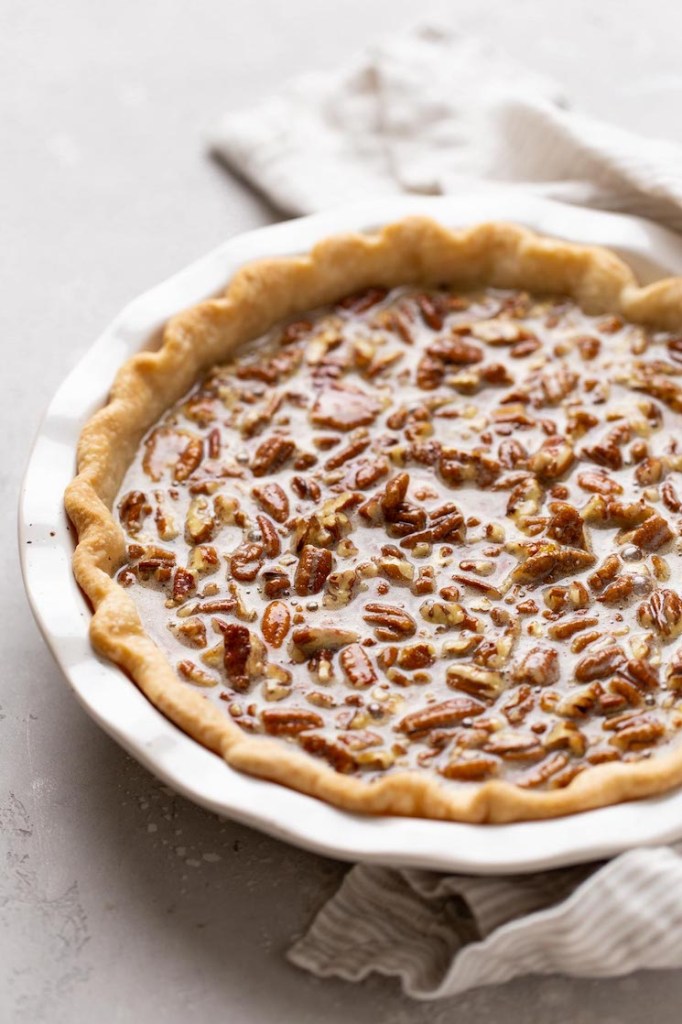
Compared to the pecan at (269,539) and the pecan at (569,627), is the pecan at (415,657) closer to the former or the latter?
the pecan at (569,627)

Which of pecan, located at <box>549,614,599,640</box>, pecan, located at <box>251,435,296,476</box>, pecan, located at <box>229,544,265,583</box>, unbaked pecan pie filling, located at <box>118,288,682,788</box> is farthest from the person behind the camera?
pecan, located at <box>251,435,296,476</box>

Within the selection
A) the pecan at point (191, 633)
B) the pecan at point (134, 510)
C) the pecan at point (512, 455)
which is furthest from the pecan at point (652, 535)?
the pecan at point (134, 510)

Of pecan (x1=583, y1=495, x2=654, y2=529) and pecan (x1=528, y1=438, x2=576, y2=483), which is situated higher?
pecan (x1=528, y1=438, x2=576, y2=483)

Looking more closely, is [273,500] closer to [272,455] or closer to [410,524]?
[272,455]

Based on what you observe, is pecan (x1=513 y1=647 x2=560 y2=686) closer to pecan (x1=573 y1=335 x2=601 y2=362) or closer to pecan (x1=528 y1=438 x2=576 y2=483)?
pecan (x1=528 y1=438 x2=576 y2=483)

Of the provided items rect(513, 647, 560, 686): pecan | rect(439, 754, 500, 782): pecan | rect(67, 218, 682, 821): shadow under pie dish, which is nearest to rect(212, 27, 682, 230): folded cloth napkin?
rect(67, 218, 682, 821): shadow under pie dish

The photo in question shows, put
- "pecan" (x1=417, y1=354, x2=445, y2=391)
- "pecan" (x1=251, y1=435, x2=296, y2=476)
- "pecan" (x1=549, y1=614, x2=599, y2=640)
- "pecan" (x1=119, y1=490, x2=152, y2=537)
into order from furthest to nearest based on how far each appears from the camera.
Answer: "pecan" (x1=417, y1=354, x2=445, y2=391)
"pecan" (x1=251, y1=435, x2=296, y2=476)
"pecan" (x1=119, y1=490, x2=152, y2=537)
"pecan" (x1=549, y1=614, x2=599, y2=640)

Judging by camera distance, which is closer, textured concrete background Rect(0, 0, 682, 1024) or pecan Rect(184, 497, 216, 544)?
→ textured concrete background Rect(0, 0, 682, 1024)
